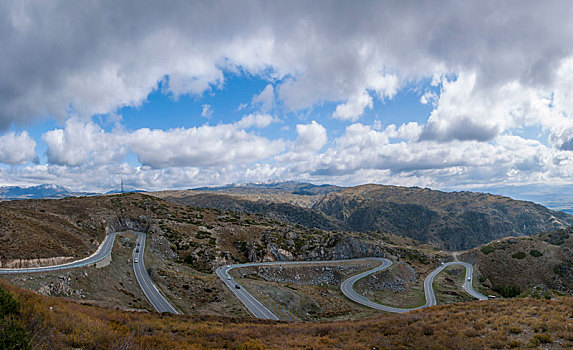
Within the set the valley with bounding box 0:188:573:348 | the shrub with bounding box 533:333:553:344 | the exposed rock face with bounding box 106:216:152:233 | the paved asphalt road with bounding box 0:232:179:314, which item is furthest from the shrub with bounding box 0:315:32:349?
the exposed rock face with bounding box 106:216:152:233

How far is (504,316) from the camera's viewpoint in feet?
60.6

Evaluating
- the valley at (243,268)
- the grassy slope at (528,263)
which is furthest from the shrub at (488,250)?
the valley at (243,268)

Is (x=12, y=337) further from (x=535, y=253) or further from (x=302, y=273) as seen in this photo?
(x=535, y=253)

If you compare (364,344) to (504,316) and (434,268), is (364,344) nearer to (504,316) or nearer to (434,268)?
(504,316)

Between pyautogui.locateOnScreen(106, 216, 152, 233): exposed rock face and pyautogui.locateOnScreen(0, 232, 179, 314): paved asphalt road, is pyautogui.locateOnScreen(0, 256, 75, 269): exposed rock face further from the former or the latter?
pyautogui.locateOnScreen(106, 216, 152, 233): exposed rock face

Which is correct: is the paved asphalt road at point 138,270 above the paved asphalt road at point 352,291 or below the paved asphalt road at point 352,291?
above

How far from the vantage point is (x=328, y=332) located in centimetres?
1967

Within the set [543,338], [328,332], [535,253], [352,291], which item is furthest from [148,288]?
[535,253]

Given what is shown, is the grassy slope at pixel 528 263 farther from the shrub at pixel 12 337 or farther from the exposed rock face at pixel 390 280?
the shrub at pixel 12 337

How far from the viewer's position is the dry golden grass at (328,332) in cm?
1233

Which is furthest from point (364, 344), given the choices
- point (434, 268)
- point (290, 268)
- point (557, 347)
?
point (434, 268)

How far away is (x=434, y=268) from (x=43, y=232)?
429ft

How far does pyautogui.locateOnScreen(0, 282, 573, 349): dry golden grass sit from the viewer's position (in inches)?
485

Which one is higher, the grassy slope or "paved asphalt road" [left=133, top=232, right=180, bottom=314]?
"paved asphalt road" [left=133, top=232, right=180, bottom=314]
